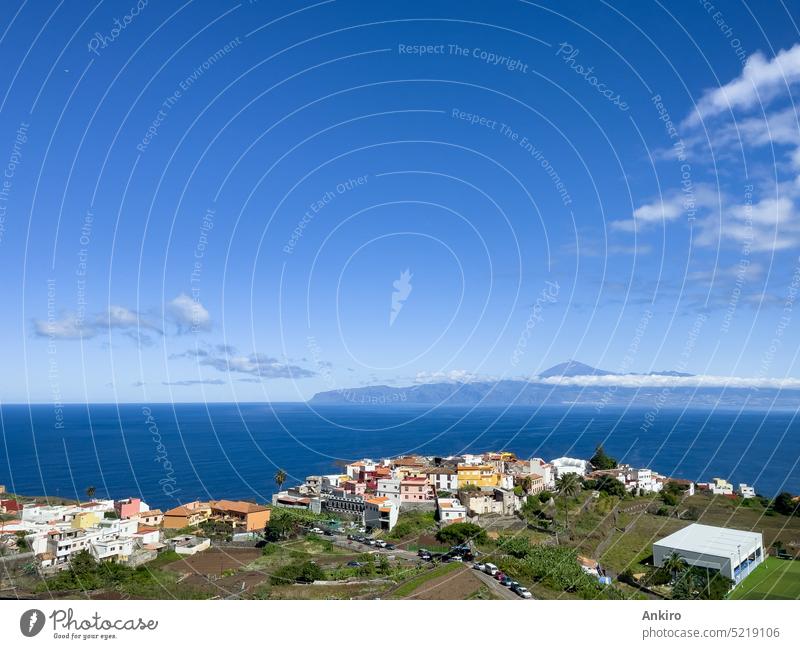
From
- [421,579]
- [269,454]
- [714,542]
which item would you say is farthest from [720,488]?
[269,454]

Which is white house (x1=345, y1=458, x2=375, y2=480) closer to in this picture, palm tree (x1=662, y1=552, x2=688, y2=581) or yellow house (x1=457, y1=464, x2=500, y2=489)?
yellow house (x1=457, y1=464, x2=500, y2=489)

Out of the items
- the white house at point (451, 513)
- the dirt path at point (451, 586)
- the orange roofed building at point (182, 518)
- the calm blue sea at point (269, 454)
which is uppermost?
the dirt path at point (451, 586)

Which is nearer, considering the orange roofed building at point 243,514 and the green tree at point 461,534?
the green tree at point 461,534

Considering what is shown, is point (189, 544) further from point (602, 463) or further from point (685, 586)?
point (602, 463)

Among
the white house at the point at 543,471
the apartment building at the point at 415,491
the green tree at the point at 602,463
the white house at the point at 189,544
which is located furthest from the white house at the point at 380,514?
the green tree at the point at 602,463

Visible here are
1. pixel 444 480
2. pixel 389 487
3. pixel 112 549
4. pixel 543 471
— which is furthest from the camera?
pixel 543 471

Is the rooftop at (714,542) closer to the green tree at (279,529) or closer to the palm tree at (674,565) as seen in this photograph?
the palm tree at (674,565)
